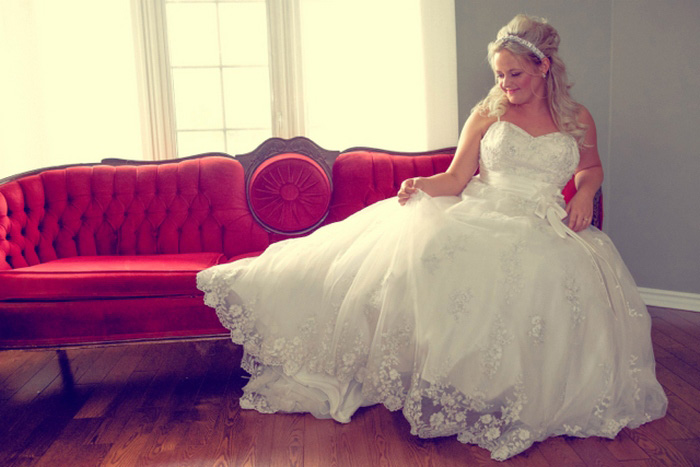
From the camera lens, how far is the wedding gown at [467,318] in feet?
6.39

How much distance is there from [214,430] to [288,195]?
1361 mm

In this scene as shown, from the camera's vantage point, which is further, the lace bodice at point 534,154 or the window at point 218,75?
the window at point 218,75

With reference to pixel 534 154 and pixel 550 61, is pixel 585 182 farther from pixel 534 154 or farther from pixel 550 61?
pixel 550 61

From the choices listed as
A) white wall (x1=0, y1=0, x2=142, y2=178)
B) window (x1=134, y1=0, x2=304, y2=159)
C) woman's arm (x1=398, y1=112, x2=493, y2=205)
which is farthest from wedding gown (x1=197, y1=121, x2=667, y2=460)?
white wall (x1=0, y1=0, x2=142, y2=178)

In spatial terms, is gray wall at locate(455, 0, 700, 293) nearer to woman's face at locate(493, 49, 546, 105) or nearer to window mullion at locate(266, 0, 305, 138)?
window mullion at locate(266, 0, 305, 138)

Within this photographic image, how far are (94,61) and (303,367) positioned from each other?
248cm

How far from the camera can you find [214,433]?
217 cm

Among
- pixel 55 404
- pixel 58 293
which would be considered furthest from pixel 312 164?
pixel 55 404

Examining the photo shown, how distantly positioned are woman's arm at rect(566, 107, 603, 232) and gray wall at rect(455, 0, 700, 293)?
1.10 meters

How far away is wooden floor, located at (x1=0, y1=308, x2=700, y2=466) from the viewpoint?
1954 mm

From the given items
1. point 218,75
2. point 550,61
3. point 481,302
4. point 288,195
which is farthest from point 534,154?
point 218,75

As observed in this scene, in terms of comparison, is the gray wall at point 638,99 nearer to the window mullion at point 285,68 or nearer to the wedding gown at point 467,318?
the window mullion at point 285,68

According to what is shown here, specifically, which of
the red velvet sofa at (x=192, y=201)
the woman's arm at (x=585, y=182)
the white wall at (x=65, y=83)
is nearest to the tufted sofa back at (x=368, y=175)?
the red velvet sofa at (x=192, y=201)

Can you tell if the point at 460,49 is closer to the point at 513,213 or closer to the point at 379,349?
the point at 513,213
